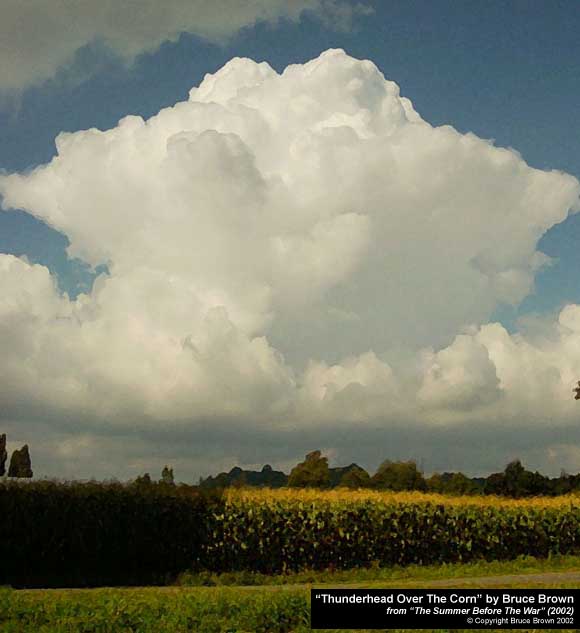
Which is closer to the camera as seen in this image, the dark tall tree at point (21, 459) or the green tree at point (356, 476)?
the dark tall tree at point (21, 459)

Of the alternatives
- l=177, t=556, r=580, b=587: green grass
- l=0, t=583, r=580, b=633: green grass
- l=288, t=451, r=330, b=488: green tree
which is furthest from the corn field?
l=0, t=583, r=580, b=633: green grass

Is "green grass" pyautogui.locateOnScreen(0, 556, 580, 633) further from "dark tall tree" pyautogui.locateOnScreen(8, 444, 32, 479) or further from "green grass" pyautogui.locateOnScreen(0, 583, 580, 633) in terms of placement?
"dark tall tree" pyautogui.locateOnScreen(8, 444, 32, 479)

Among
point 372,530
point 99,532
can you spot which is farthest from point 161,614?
point 372,530

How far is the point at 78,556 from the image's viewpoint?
76.6 feet

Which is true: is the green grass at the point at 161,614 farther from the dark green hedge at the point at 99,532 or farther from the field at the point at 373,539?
the dark green hedge at the point at 99,532

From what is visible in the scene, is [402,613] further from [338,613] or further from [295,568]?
[295,568]

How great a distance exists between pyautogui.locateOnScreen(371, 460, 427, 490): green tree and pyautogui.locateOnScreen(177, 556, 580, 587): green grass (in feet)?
30.8

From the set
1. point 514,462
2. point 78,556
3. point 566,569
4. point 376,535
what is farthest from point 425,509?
point 514,462

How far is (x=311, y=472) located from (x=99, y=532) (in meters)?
13.7

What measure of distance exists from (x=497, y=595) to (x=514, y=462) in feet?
89.7
